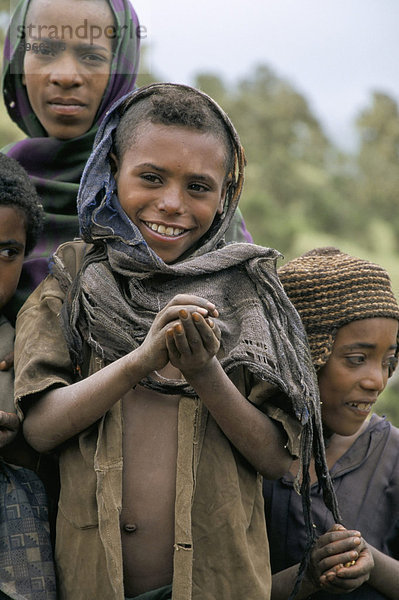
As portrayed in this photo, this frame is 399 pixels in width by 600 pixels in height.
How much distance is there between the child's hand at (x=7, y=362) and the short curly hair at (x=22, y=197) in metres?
0.43

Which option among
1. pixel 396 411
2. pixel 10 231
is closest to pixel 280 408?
pixel 10 231

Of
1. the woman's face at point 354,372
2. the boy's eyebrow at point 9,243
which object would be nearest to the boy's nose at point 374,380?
the woman's face at point 354,372

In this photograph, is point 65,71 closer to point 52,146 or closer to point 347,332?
→ point 52,146

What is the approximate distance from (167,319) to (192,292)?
382 mm

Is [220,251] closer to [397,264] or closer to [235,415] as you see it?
[235,415]

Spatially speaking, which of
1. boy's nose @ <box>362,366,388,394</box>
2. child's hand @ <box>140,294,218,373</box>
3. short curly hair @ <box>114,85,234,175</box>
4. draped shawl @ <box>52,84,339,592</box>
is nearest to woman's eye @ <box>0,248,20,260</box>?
draped shawl @ <box>52,84,339,592</box>

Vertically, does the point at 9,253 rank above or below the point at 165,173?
below

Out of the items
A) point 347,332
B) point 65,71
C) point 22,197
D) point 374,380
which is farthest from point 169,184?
point 65,71

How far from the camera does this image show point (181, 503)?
218 centimetres

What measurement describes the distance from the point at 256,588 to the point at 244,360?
22.8 inches

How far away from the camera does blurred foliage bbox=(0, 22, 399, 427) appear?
1468 cm

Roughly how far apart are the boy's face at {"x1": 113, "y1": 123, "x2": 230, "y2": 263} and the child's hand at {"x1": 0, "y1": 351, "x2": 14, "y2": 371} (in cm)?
51

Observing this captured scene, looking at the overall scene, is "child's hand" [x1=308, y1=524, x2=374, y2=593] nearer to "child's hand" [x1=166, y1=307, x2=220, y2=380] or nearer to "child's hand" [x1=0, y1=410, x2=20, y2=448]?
"child's hand" [x1=166, y1=307, x2=220, y2=380]

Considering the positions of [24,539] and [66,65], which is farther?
[66,65]
